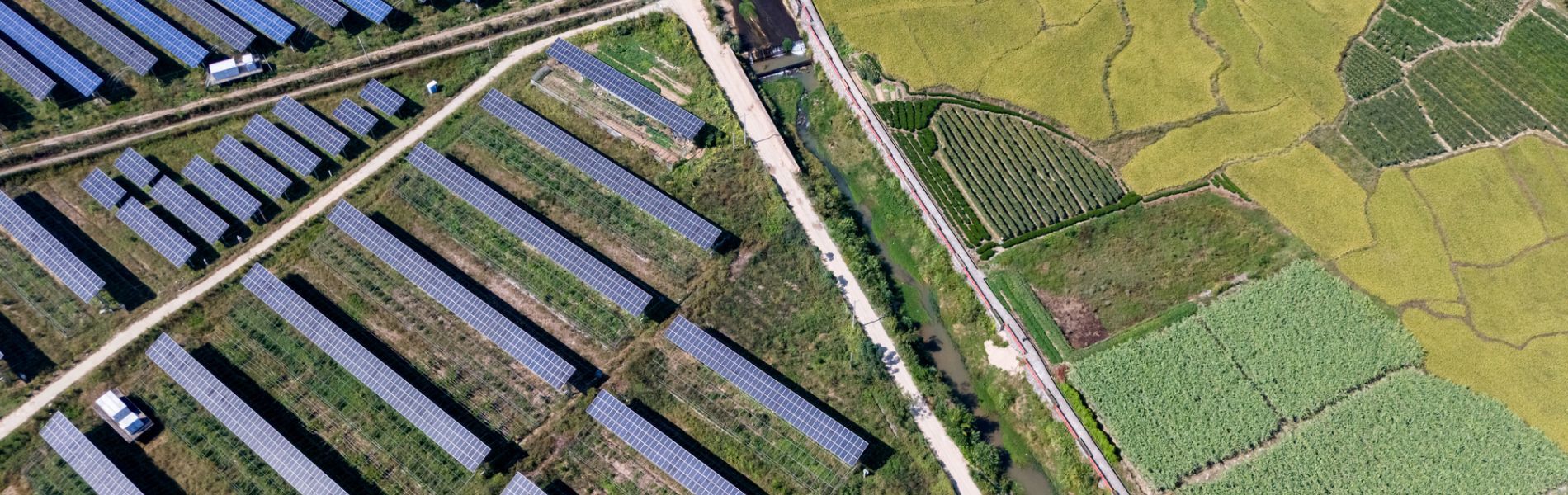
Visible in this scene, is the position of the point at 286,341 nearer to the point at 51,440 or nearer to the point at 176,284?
the point at 176,284

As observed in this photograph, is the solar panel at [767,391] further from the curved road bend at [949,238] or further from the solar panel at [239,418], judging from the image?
the solar panel at [239,418]

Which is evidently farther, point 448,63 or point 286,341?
point 448,63

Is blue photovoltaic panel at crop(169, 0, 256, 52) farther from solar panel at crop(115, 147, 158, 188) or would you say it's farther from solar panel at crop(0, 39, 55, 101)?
solar panel at crop(115, 147, 158, 188)

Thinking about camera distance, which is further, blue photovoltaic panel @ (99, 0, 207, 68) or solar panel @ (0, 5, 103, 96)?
blue photovoltaic panel @ (99, 0, 207, 68)

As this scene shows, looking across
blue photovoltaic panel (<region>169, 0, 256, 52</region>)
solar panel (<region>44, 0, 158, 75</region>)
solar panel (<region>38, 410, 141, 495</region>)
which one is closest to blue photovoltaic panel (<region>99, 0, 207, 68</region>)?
solar panel (<region>44, 0, 158, 75</region>)

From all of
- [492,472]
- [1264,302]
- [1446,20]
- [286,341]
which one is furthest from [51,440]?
Result: [1446,20]

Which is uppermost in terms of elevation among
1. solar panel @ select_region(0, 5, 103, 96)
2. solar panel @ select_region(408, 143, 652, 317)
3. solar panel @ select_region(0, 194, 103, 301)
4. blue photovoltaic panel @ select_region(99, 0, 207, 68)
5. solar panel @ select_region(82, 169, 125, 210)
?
solar panel @ select_region(408, 143, 652, 317)

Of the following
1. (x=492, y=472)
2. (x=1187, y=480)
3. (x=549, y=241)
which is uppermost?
(x=1187, y=480)

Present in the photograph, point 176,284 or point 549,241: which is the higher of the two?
point 549,241
